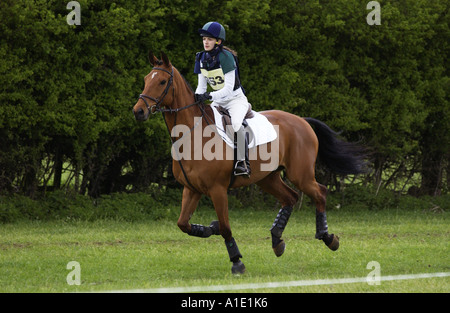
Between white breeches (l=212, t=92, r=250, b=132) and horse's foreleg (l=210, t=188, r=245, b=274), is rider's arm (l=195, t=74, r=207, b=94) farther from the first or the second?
horse's foreleg (l=210, t=188, r=245, b=274)

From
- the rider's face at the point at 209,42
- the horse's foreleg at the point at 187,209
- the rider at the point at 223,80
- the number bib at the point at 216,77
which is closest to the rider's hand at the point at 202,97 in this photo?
the rider at the point at 223,80

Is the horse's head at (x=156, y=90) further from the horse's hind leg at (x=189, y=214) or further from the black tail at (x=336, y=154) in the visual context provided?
the black tail at (x=336, y=154)

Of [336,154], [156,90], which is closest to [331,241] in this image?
[336,154]

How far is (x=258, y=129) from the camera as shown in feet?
31.3

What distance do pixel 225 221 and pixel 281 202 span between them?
1.34m

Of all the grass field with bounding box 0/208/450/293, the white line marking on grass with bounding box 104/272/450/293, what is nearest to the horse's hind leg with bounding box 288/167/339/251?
the grass field with bounding box 0/208/450/293

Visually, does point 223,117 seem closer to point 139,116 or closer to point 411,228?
point 139,116

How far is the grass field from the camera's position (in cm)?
850

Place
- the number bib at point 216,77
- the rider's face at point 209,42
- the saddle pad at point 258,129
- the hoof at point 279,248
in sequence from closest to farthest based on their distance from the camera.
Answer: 1. the rider's face at point 209,42
2. the number bib at point 216,77
3. the saddle pad at point 258,129
4. the hoof at point 279,248

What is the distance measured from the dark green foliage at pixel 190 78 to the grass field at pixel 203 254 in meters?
1.57

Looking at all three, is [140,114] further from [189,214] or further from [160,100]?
[189,214]

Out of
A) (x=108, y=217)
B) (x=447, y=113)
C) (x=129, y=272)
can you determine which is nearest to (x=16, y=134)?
(x=108, y=217)

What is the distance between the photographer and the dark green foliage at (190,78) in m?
13.5

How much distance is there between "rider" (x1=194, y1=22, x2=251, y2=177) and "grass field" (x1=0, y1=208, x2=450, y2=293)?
1.52m
